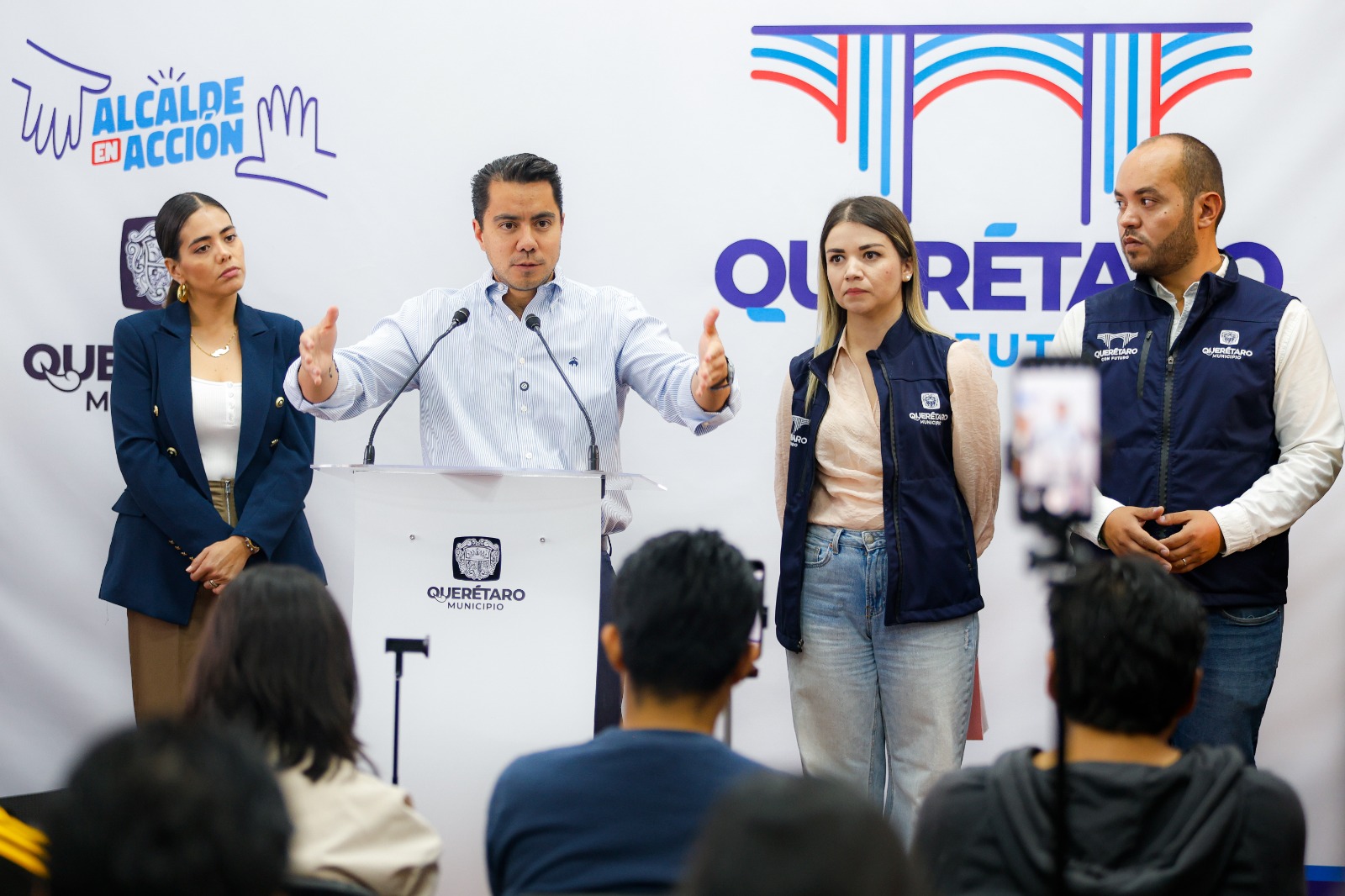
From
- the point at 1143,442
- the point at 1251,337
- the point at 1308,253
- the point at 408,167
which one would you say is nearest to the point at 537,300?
the point at 408,167

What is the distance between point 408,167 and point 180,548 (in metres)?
1.28

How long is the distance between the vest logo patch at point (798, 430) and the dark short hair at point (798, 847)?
1932 mm

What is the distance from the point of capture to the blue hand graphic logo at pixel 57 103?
382cm

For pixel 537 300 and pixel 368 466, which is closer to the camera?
pixel 368 466

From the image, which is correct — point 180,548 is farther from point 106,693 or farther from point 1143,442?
point 1143,442

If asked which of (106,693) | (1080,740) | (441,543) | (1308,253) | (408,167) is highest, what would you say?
(408,167)

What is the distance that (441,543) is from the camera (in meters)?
2.43

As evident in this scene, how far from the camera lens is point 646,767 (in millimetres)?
1394

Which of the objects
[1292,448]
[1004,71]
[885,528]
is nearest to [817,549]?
[885,528]

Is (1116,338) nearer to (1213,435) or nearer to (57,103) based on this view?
(1213,435)

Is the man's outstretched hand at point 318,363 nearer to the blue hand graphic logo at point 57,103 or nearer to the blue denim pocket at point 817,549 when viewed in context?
the blue denim pocket at point 817,549

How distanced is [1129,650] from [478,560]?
129 centimetres

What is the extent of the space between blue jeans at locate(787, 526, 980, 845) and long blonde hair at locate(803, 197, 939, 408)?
0.39 metres

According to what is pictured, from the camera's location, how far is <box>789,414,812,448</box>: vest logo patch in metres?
2.80
